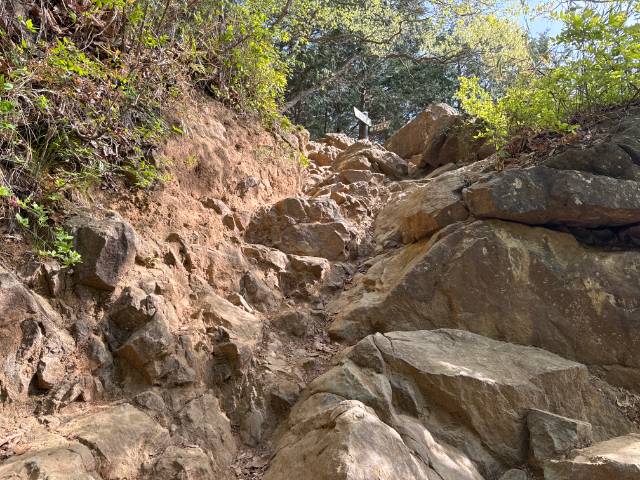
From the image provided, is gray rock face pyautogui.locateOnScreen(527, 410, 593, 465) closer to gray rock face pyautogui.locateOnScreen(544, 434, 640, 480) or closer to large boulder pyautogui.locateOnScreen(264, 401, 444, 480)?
gray rock face pyautogui.locateOnScreen(544, 434, 640, 480)

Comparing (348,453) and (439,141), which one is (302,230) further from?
(439,141)

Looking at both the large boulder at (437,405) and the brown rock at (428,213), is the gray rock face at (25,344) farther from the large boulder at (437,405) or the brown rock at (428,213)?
the brown rock at (428,213)

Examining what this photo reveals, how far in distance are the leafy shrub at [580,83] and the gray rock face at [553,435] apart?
345 centimetres

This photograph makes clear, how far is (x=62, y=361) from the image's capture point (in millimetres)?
3219

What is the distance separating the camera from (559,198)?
4871 mm

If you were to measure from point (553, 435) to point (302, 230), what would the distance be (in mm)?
4092

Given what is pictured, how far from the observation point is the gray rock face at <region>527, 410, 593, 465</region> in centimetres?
329

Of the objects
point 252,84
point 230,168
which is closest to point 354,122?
point 252,84

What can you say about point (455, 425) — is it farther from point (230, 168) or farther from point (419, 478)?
point (230, 168)

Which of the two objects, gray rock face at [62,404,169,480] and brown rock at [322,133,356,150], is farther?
brown rock at [322,133,356,150]

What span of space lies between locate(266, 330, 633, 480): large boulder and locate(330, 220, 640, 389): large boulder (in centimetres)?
37

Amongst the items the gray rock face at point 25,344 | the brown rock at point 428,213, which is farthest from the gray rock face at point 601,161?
the gray rock face at point 25,344

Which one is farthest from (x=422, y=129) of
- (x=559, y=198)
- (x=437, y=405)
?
(x=437, y=405)

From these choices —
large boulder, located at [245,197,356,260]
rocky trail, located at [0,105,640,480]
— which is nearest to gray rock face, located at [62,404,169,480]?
rocky trail, located at [0,105,640,480]
